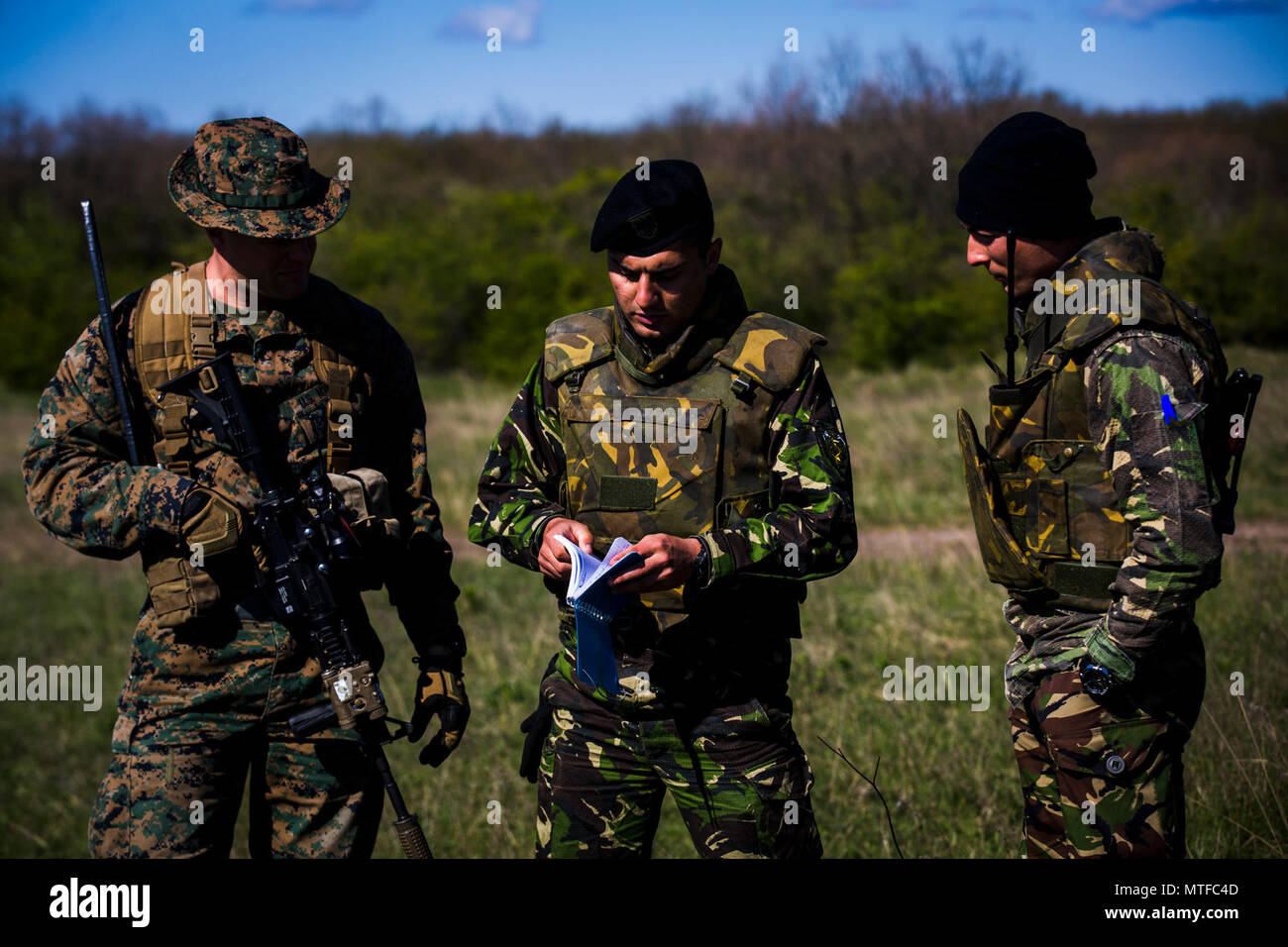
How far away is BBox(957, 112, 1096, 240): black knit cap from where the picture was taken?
2.81m

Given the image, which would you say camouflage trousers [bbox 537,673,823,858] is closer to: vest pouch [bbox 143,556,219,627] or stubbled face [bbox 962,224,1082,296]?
vest pouch [bbox 143,556,219,627]

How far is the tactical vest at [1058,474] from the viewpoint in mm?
2701

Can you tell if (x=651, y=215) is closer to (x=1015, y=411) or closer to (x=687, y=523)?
(x=687, y=523)

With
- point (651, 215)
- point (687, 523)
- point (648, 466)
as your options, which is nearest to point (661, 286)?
point (651, 215)

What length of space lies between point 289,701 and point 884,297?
78.5 ft

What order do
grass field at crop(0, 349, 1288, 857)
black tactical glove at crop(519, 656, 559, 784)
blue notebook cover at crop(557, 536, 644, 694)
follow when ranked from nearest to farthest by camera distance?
1. blue notebook cover at crop(557, 536, 644, 694)
2. black tactical glove at crop(519, 656, 559, 784)
3. grass field at crop(0, 349, 1288, 857)

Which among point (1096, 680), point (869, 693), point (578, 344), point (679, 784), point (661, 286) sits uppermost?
point (661, 286)

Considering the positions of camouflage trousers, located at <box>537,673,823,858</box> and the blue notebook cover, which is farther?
camouflage trousers, located at <box>537,673,823,858</box>

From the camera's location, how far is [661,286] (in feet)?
9.12

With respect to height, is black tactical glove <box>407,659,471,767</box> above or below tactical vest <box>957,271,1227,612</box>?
below

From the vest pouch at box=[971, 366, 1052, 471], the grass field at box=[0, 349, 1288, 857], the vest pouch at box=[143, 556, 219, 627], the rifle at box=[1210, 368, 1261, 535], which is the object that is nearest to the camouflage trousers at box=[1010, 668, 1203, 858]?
the rifle at box=[1210, 368, 1261, 535]

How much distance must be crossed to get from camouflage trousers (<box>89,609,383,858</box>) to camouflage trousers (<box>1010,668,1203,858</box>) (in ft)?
5.65

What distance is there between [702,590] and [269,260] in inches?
53.9

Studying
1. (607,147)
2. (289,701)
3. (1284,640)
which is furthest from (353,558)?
(607,147)
